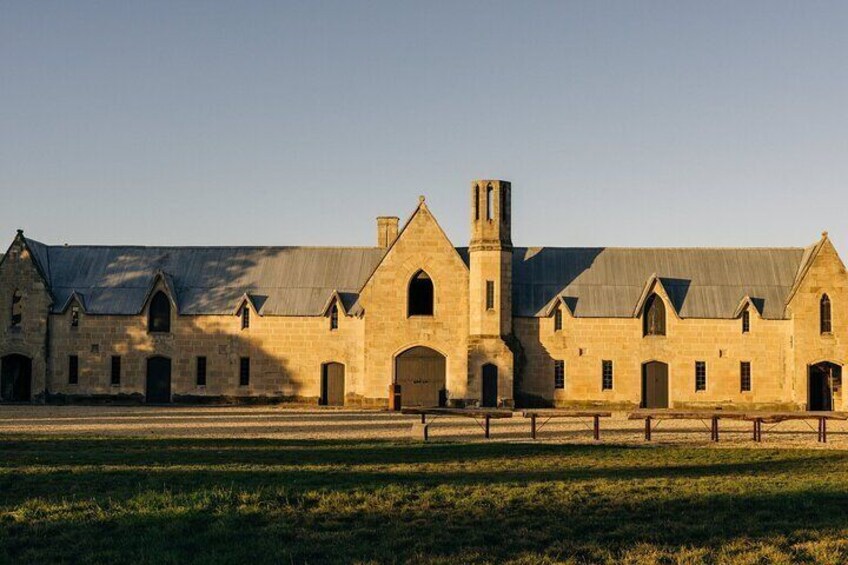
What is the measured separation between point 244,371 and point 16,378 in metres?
11.8

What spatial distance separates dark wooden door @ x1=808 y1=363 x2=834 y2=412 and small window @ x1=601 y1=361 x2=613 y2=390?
9.67 m

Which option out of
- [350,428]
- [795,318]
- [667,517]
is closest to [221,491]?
[667,517]

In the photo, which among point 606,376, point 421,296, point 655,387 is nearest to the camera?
point 655,387

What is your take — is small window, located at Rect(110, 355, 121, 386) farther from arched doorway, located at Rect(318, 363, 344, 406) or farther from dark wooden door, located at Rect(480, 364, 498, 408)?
dark wooden door, located at Rect(480, 364, 498, 408)

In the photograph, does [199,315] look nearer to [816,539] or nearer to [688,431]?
[688,431]

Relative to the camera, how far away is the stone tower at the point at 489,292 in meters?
45.1

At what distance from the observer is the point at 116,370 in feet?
159

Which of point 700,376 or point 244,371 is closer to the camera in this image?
point 700,376

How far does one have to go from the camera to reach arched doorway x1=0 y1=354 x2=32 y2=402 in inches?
1892

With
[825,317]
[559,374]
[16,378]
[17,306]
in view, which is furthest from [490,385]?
[17,306]

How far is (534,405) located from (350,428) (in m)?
15.8

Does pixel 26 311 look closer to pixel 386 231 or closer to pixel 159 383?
pixel 159 383

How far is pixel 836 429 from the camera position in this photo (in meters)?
34.3

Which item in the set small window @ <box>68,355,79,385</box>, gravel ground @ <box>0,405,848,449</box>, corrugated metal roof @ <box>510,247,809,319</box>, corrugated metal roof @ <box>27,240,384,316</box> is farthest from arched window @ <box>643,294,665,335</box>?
small window @ <box>68,355,79,385</box>
